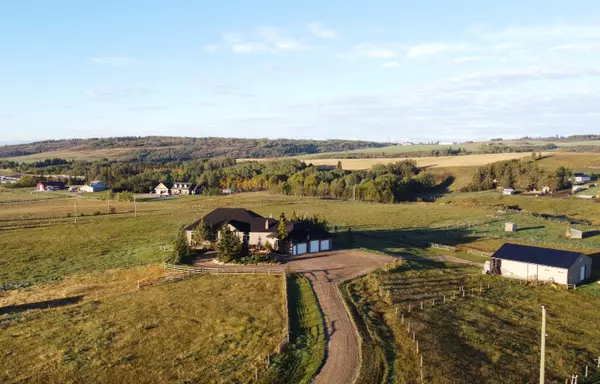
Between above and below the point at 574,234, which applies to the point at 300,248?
above

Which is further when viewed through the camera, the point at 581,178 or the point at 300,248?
the point at 581,178

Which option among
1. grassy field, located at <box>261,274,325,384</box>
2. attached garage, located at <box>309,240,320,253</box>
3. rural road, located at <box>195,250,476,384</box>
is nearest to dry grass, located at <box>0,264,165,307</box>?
rural road, located at <box>195,250,476,384</box>

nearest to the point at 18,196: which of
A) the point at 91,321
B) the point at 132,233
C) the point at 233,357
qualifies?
the point at 132,233

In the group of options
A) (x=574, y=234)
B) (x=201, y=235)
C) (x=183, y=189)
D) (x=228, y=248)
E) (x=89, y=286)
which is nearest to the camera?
(x=89, y=286)

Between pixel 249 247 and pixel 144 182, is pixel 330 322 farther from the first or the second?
pixel 144 182

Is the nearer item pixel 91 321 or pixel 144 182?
pixel 91 321

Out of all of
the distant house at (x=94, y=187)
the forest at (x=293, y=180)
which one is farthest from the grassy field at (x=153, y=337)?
the distant house at (x=94, y=187)

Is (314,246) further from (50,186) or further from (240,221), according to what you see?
(50,186)

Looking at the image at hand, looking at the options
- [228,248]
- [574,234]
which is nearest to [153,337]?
[228,248]
